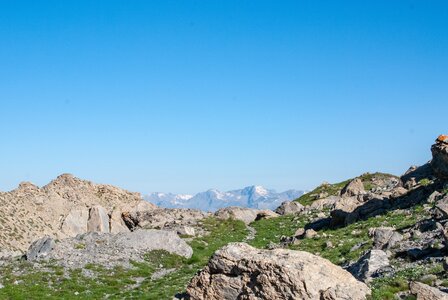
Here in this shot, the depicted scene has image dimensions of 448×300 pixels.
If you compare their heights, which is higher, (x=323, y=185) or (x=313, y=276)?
(x=323, y=185)

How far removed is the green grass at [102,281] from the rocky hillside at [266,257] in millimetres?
79

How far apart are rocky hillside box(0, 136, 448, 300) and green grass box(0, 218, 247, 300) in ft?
0.26

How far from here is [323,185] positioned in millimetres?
112875

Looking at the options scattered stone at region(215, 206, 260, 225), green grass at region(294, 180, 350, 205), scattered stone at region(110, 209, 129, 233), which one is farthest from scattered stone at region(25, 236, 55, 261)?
green grass at region(294, 180, 350, 205)

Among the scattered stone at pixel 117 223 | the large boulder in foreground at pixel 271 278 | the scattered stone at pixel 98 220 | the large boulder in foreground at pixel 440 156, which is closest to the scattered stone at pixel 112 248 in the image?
the large boulder in foreground at pixel 271 278

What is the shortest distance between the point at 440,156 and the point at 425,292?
34.4m

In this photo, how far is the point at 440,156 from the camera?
4906cm

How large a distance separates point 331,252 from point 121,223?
151 feet

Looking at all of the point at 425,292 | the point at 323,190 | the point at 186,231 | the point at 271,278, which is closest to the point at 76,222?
the point at 186,231

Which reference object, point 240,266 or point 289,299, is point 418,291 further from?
point 240,266

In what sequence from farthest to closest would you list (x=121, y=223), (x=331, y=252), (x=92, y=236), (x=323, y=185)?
1. (x=323, y=185)
2. (x=121, y=223)
3. (x=92, y=236)
4. (x=331, y=252)

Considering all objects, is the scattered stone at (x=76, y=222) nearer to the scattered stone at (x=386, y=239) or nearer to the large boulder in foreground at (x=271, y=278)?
the scattered stone at (x=386, y=239)

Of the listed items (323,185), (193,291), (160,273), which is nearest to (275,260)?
(193,291)

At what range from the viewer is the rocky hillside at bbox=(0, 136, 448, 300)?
1944 cm
